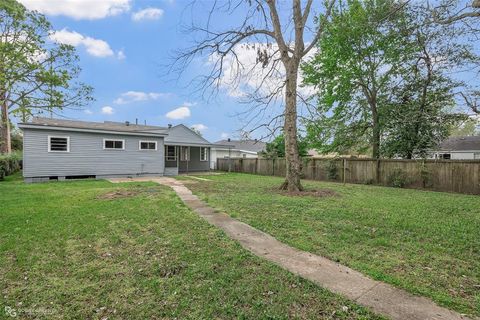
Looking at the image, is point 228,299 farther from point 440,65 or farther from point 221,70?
point 440,65

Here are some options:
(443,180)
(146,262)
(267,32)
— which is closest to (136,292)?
(146,262)

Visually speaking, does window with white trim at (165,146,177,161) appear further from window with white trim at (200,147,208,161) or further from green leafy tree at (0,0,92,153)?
green leafy tree at (0,0,92,153)

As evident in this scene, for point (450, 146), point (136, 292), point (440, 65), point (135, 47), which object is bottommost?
point (136, 292)

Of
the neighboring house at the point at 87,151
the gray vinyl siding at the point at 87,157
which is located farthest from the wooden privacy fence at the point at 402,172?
the gray vinyl siding at the point at 87,157

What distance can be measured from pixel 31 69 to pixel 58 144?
1064 cm

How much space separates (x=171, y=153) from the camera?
68.7 ft

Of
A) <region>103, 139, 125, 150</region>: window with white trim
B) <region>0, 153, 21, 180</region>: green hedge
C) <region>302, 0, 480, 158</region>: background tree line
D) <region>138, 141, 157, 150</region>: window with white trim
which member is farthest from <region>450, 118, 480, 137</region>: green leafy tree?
<region>0, 153, 21, 180</region>: green hedge

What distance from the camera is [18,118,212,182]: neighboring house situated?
1295 cm

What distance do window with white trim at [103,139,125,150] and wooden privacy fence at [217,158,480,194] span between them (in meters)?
10.7

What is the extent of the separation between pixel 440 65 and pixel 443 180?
252 inches

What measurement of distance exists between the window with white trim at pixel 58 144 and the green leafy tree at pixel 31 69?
31.5 feet

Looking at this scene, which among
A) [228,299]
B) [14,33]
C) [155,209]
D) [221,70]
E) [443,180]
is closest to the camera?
[228,299]

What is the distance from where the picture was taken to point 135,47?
16016 mm

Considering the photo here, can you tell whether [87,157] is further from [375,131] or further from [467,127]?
[467,127]
